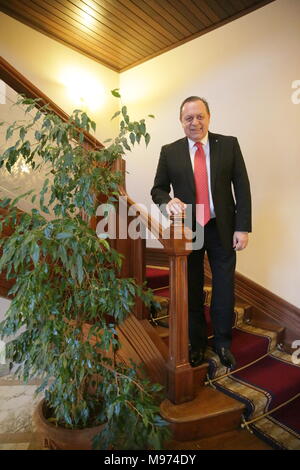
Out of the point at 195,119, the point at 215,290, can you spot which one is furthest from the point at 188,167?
the point at 215,290

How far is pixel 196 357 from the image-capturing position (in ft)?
5.34

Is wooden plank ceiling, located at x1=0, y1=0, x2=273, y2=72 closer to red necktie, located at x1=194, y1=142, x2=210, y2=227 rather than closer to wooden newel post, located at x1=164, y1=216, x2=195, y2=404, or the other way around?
red necktie, located at x1=194, y1=142, x2=210, y2=227

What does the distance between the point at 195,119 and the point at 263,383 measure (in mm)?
1469

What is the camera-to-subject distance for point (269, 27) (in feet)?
7.34

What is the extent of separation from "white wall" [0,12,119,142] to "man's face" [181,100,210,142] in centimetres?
190

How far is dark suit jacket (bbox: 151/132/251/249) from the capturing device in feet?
5.16

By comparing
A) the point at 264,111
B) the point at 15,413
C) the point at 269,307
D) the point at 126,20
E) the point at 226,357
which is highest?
the point at 126,20

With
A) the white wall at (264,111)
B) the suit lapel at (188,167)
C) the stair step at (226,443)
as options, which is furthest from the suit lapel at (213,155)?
the stair step at (226,443)

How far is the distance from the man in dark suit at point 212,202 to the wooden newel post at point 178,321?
179 mm

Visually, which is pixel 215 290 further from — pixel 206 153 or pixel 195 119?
pixel 195 119

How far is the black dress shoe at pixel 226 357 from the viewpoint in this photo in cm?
163

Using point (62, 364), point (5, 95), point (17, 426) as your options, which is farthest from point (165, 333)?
point (5, 95)

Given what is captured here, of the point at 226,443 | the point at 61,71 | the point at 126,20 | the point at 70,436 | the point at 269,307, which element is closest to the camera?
the point at 70,436
